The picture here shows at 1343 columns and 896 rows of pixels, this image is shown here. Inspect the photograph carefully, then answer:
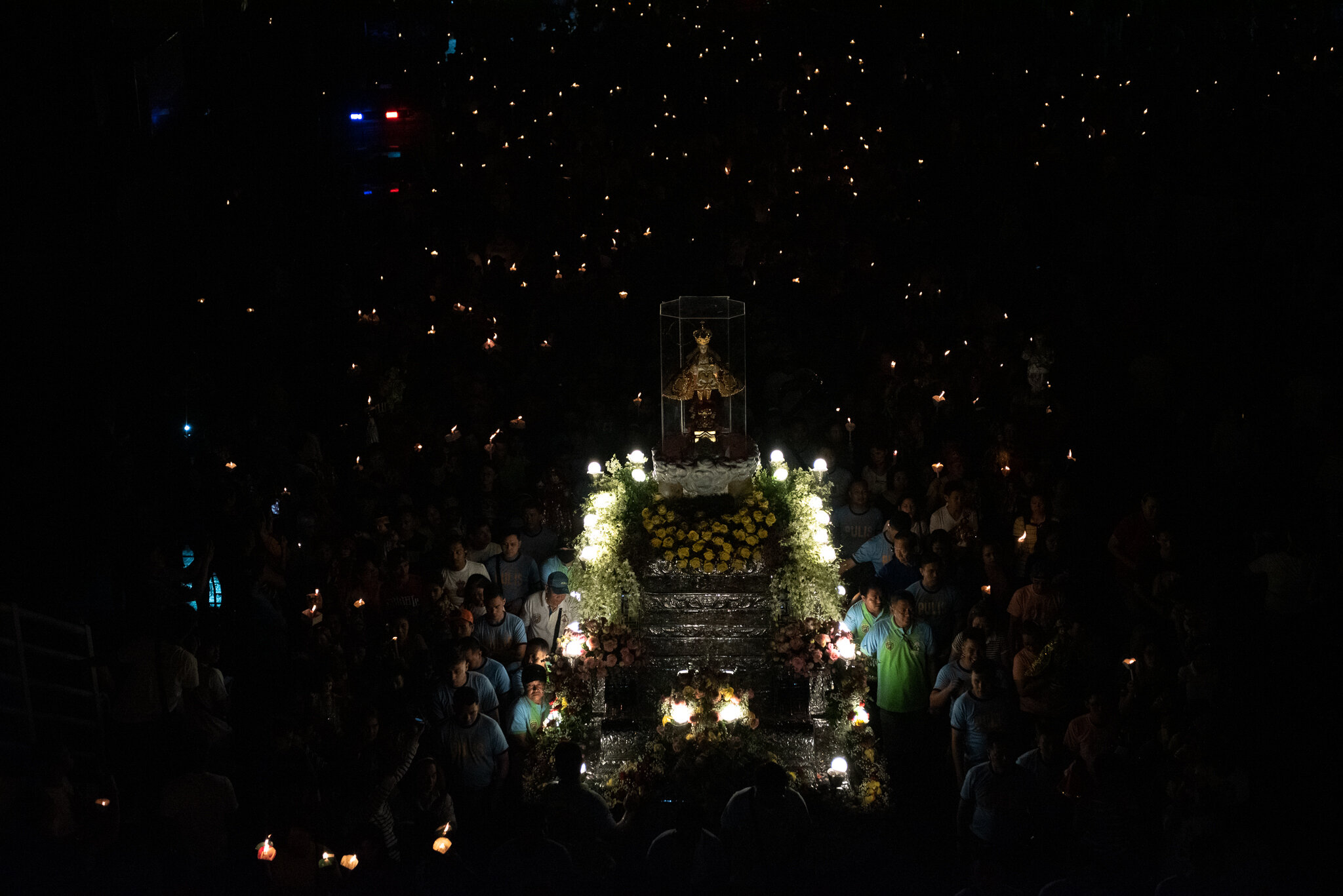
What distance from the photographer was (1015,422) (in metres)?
13.0

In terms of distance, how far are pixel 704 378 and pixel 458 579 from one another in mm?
3612

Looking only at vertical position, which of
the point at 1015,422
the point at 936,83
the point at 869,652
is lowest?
the point at 869,652

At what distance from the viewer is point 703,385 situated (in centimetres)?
1307

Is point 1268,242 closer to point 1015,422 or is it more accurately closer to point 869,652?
point 1015,422

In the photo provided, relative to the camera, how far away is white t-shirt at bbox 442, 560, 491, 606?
34.9ft

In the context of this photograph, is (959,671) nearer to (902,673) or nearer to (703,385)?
(902,673)

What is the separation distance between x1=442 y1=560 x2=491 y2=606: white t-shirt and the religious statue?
121 inches

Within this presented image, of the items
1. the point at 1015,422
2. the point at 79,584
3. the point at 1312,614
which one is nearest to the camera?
the point at 1312,614

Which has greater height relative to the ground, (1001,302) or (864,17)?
(864,17)

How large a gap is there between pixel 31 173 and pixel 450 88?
28.6 feet

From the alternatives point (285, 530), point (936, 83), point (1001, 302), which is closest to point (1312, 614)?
point (1001, 302)

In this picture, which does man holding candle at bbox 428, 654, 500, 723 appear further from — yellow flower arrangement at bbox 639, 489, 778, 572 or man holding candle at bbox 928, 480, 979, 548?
man holding candle at bbox 928, 480, 979, 548

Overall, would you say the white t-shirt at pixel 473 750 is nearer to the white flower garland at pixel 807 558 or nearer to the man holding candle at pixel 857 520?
the white flower garland at pixel 807 558

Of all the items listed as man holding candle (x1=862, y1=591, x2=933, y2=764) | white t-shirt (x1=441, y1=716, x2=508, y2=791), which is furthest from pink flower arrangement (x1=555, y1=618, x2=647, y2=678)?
man holding candle (x1=862, y1=591, x2=933, y2=764)
